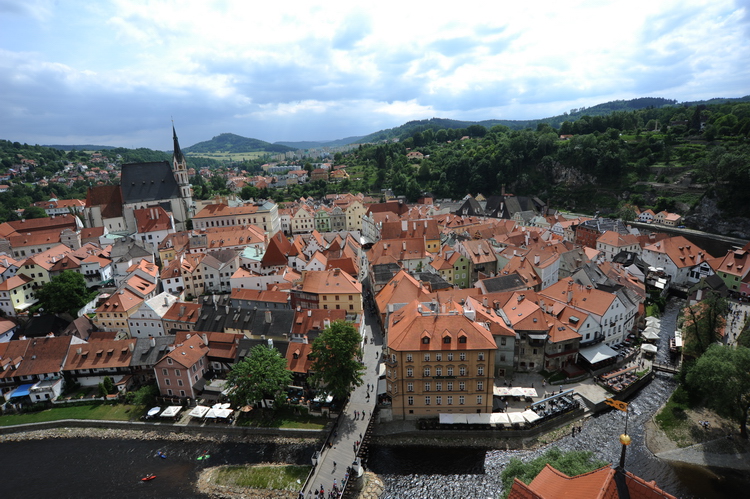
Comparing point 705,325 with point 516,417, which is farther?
point 705,325

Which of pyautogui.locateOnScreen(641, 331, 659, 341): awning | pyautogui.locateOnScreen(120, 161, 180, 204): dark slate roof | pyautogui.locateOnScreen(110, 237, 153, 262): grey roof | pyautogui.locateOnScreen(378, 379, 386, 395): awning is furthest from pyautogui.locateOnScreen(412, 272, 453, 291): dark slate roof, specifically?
pyautogui.locateOnScreen(120, 161, 180, 204): dark slate roof

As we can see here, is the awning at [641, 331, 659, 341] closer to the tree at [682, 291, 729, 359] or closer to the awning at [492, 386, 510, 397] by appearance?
the tree at [682, 291, 729, 359]

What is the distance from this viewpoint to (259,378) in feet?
123

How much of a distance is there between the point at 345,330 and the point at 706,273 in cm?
6343

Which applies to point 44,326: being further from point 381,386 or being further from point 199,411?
point 381,386

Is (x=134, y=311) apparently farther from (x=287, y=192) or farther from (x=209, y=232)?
(x=287, y=192)

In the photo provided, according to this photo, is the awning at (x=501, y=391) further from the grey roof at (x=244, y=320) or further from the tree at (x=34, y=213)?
the tree at (x=34, y=213)

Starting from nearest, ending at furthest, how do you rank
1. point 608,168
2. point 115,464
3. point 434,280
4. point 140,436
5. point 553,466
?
point 553,466
point 115,464
point 140,436
point 434,280
point 608,168

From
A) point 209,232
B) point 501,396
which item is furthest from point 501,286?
point 209,232

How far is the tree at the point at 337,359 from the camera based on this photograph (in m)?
36.4

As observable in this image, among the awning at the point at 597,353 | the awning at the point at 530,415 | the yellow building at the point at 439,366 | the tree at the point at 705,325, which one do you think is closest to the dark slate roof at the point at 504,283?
the awning at the point at 597,353

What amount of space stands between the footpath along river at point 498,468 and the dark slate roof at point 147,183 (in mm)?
83438

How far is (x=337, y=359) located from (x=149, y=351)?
2472cm

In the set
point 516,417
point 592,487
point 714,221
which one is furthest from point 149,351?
point 714,221
